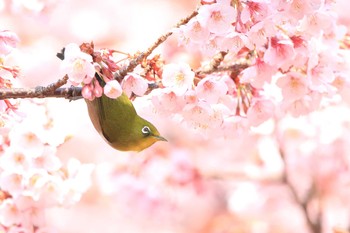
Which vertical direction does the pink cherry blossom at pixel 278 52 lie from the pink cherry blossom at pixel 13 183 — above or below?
above

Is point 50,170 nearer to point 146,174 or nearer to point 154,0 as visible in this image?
point 146,174

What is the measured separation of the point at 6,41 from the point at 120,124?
334mm

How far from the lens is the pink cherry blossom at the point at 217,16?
5.06ft

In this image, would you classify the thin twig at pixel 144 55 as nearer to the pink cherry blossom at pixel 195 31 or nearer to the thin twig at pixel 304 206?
the pink cherry blossom at pixel 195 31

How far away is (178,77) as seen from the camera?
1.68 metres

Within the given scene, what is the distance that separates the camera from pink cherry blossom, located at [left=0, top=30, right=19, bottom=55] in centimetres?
172

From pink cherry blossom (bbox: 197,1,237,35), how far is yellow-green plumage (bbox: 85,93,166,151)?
0.31m

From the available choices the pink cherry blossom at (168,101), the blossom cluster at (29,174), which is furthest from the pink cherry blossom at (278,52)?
the blossom cluster at (29,174)

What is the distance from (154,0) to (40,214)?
5618 mm

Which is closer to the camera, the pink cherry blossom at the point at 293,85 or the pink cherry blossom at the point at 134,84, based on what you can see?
the pink cherry blossom at the point at 134,84

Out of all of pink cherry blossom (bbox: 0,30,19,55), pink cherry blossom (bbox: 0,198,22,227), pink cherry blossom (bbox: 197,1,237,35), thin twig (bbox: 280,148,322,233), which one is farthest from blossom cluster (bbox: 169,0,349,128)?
thin twig (bbox: 280,148,322,233)

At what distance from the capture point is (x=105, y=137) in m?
1.79

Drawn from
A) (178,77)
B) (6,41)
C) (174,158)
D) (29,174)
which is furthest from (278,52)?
(174,158)

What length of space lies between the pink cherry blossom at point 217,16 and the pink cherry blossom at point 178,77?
5.1 inches
